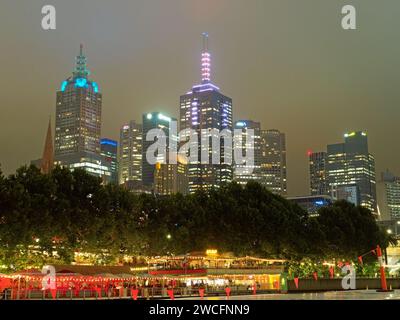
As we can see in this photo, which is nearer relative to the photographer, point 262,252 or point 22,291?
point 22,291

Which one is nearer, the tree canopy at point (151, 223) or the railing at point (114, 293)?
the railing at point (114, 293)

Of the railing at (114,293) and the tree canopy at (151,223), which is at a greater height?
the tree canopy at (151,223)

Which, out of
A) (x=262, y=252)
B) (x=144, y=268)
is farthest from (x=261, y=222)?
(x=144, y=268)

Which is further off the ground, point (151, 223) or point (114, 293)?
point (151, 223)

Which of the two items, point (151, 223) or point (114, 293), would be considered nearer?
point (114, 293)

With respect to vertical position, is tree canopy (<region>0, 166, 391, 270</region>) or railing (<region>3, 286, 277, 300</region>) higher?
tree canopy (<region>0, 166, 391, 270</region>)

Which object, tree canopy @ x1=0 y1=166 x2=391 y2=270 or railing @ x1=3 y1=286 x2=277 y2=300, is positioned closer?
railing @ x1=3 y1=286 x2=277 y2=300

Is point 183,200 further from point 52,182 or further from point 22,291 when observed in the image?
point 22,291
